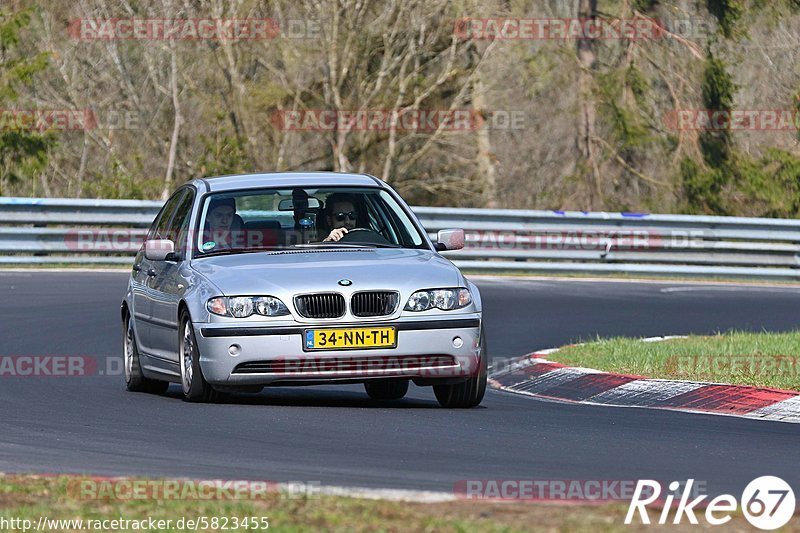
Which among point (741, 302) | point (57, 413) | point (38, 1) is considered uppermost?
point (38, 1)

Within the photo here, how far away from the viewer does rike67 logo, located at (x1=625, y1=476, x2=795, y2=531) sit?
5.73 m

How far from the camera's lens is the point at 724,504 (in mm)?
6113

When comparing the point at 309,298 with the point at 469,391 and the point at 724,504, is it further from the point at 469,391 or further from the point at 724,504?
the point at 724,504

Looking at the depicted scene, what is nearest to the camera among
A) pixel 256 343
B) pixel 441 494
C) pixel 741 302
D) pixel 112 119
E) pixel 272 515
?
pixel 272 515

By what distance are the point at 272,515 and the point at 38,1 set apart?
32936 millimetres

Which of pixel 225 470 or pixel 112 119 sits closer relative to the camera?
pixel 225 470

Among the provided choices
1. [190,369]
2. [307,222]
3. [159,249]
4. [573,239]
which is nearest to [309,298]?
[190,369]

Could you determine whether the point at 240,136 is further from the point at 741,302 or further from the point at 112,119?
the point at 741,302

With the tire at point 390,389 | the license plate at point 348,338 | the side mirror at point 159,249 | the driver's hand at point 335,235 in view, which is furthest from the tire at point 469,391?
the side mirror at point 159,249

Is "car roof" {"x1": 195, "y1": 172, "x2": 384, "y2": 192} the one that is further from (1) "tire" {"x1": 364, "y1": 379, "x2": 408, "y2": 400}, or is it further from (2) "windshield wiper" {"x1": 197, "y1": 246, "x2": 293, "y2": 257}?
(1) "tire" {"x1": 364, "y1": 379, "x2": 408, "y2": 400}

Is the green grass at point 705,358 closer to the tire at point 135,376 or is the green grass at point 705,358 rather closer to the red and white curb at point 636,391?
the red and white curb at point 636,391

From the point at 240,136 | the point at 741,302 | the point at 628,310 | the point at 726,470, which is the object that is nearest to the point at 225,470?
the point at 726,470

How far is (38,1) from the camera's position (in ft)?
122

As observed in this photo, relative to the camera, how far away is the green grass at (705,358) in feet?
37.8
